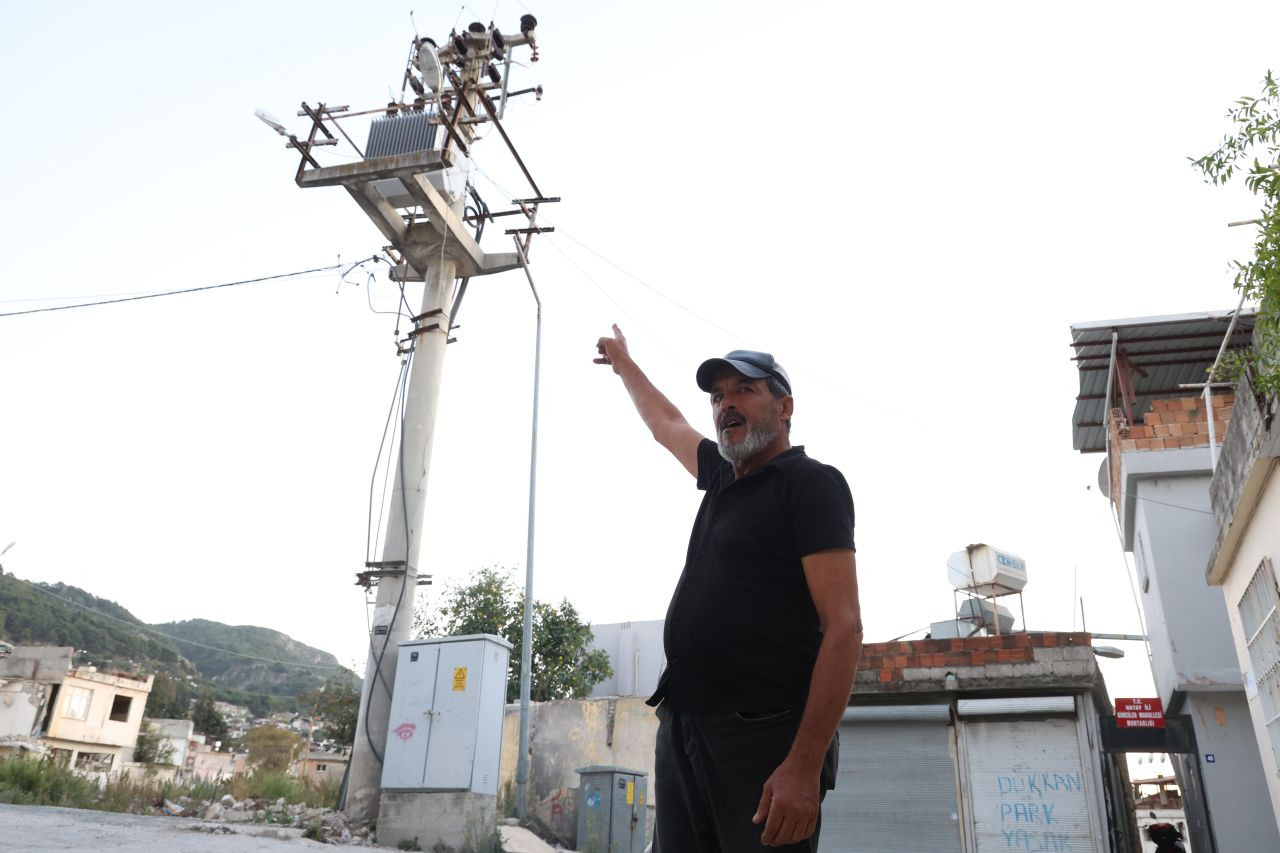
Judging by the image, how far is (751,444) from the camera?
2.26 m

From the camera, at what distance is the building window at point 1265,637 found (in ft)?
20.6

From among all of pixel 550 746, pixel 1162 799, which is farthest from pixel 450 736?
pixel 1162 799

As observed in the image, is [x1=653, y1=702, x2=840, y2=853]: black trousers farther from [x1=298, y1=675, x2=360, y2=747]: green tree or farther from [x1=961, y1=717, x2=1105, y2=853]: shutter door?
[x1=298, y1=675, x2=360, y2=747]: green tree

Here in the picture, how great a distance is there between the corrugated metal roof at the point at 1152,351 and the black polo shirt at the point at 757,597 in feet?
42.6

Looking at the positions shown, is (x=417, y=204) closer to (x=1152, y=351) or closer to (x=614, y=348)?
(x=614, y=348)

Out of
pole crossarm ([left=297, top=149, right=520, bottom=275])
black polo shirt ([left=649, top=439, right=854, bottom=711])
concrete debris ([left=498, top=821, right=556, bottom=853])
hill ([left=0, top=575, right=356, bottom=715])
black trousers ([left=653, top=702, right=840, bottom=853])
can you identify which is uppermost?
hill ([left=0, top=575, right=356, bottom=715])

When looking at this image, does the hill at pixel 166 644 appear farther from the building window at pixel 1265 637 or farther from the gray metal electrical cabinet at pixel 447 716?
the building window at pixel 1265 637

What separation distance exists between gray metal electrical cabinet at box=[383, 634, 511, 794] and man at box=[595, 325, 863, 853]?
296 inches

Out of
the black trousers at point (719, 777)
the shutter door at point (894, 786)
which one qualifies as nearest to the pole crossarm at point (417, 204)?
the shutter door at point (894, 786)

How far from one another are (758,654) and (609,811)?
11.3 m

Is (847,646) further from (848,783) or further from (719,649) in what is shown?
(848,783)

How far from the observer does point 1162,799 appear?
118 ft

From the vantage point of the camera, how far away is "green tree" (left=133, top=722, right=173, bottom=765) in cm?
3772

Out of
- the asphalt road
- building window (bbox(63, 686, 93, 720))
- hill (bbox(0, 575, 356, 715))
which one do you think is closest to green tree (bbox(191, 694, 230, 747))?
hill (bbox(0, 575, 356, 715))
